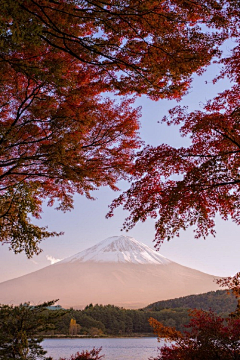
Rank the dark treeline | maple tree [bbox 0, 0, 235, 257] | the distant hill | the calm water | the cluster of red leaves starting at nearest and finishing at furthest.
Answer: maple tree [bbox 0, 0, 235, 257], the cluster of red leaves, the calm water, the distant hill, the dark treeline

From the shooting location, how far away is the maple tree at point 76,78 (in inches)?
178

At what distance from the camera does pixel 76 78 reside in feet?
21.0

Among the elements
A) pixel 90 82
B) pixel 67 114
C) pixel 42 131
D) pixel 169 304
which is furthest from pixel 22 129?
pixel 169 304

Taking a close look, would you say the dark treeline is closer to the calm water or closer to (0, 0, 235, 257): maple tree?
the calm water

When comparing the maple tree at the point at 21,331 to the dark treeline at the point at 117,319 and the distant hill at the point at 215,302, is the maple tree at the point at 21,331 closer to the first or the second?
the distant hill at the point at 215,302

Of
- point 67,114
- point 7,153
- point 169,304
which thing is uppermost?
point 67,114

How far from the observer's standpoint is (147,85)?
550cm

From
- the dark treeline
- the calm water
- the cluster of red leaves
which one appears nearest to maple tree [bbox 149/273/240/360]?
the cluster of red leaves

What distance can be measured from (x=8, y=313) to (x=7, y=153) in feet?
10.7

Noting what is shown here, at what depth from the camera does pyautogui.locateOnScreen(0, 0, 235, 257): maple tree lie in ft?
14.8

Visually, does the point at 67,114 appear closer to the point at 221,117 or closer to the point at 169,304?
the point at 221,117

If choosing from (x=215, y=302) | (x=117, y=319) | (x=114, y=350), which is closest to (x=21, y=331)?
(x=114, y=350)

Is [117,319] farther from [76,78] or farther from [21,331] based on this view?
[76,78]

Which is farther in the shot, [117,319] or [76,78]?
[117,319]
